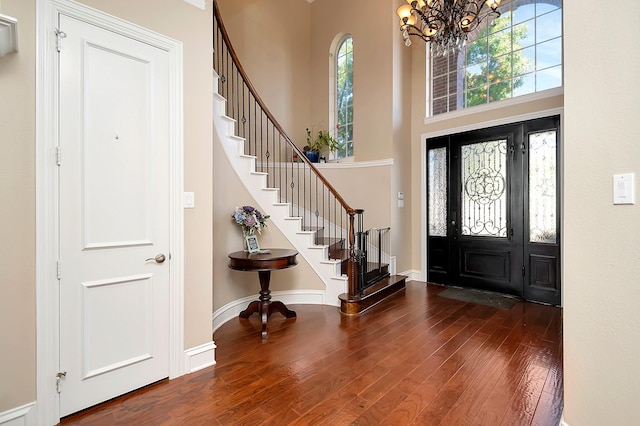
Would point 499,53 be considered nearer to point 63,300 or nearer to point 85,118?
point 85,118

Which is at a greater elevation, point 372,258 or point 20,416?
point 372,258

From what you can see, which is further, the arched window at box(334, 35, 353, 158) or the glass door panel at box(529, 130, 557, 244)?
the arched window at box(334, 35, 353, 158)

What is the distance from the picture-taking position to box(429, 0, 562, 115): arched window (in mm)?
4113

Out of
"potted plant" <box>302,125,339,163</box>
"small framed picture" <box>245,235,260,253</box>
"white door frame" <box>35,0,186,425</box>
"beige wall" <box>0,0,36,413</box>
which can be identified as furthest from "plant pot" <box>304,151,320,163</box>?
"beige wall" <box>0,0,36,413</box>

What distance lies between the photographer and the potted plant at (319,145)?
5.70m

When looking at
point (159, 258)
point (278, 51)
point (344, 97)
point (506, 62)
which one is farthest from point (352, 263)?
point (278, 51)

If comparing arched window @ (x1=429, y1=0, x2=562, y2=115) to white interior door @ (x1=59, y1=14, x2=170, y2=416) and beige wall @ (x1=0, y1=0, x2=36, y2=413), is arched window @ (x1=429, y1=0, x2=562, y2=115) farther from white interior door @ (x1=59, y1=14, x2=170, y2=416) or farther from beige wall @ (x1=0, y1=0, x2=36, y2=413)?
beige wall @ (x1=0, y1=0, x2=36, y2=413)

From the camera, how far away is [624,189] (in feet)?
4.31

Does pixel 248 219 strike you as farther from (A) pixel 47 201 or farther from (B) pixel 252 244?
(A) pixel 47 201

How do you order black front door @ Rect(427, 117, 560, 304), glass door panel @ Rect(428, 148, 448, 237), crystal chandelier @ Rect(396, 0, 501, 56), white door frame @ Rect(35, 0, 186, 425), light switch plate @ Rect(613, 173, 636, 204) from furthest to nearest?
1. glass door panel @ Rect(428, 148, 448, 237)
2. black front door @ Rect(427, 117, 560, 304)
3. crystal chandelier @ Rect(396, 0, 501, 56)
4. white door frame @ Rect(35, 0, 186, 425)
5. light switch plate @ Rect(613, 173, 636, 204)

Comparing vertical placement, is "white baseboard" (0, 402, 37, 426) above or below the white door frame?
below

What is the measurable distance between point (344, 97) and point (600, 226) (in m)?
5.25

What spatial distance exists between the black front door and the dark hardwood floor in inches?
40.3

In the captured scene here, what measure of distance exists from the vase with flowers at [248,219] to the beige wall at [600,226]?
8.72 feet
